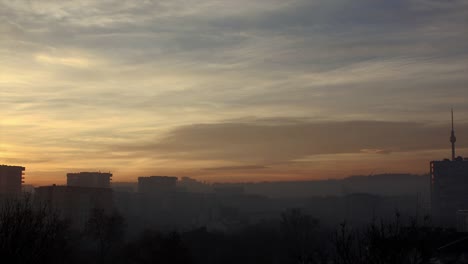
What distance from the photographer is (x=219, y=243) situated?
92.5m

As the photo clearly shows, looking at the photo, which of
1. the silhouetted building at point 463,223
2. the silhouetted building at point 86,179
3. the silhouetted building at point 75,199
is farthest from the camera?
the silhouetted building at point 86,179

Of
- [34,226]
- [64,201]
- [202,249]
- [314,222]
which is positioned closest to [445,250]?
[34,226]

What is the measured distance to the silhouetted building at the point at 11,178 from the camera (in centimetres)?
15762

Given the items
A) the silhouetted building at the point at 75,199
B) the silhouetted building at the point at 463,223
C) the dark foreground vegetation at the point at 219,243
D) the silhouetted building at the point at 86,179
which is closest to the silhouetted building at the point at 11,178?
the silhouetted building at the point at 86,179

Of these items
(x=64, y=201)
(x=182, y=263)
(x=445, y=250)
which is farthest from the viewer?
(x=64, y=201)

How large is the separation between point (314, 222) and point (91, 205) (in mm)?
53120

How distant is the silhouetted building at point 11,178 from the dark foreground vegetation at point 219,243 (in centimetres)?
6796

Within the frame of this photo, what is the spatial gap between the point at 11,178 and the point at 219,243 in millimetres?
91016

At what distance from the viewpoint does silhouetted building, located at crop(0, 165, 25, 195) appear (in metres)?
158

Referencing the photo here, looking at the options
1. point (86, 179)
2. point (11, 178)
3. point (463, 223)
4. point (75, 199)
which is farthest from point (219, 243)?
point (86, 179)

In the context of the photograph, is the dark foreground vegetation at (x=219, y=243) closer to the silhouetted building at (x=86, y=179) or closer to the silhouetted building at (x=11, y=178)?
the silhouetted building at (x=11, y=178)

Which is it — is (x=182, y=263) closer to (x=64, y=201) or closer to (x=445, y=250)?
(x=445, y=250)

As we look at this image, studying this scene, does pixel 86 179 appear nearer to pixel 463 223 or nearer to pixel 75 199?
pixel 75 199

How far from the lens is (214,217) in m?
170
